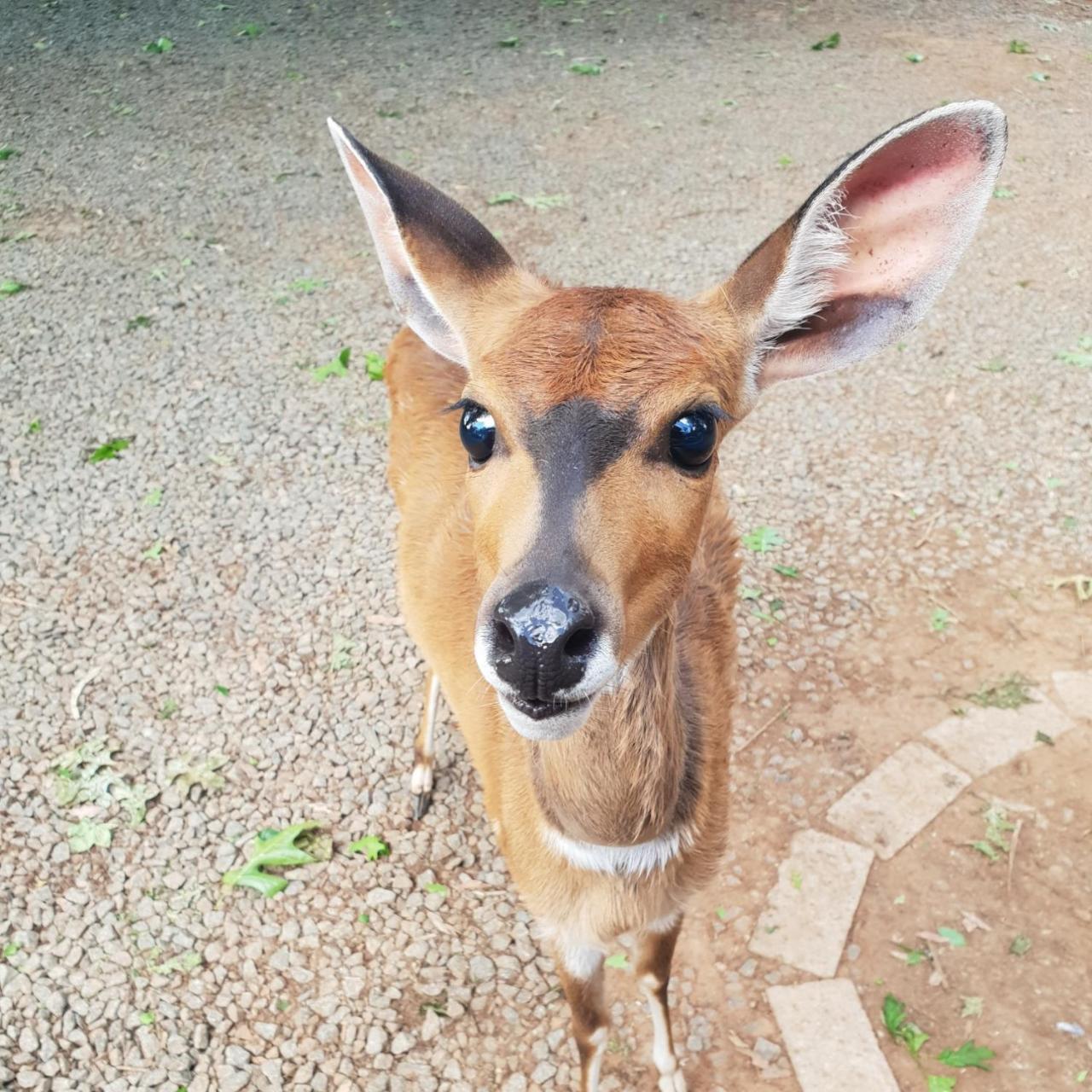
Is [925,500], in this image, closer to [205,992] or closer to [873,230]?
[873,230]

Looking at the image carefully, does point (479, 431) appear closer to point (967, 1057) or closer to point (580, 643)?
point (580, 643)

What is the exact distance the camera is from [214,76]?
969 cm

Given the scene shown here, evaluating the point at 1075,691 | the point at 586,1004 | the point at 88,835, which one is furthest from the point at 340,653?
the point at 1075,691

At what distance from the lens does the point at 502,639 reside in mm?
1898

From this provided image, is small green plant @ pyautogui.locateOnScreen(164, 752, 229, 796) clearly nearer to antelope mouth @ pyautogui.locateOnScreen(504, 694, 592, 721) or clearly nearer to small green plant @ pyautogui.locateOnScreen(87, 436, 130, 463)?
small green plant @ pyautogui.locateOnScreen(87, 436, 130, 463)

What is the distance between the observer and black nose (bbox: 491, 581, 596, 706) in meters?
1.84

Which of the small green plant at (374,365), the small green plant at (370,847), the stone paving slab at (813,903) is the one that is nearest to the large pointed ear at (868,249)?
Result: the stone paving slab at (813,903)

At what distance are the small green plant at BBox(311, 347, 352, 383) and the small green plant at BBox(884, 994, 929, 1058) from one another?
14.8 feet

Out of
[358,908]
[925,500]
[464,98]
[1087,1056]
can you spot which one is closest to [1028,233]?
[925,500]

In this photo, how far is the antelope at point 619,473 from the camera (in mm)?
2014

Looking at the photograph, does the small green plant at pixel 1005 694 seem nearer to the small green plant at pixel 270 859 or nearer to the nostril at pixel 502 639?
the small green plant at pixel 270 859

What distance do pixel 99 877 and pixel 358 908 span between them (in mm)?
963

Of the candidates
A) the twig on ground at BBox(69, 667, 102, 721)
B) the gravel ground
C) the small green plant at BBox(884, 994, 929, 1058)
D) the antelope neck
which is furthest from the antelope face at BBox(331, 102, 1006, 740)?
the twig on ground at BBox(69, 667, 102, 721)

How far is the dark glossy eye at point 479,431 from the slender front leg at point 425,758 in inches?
75.5
